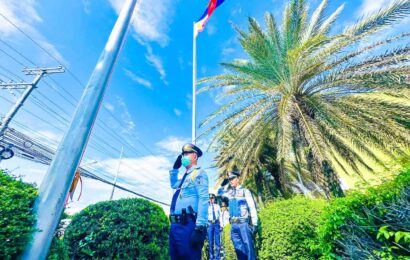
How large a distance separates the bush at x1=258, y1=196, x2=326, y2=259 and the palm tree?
247cm

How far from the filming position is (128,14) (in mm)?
2902

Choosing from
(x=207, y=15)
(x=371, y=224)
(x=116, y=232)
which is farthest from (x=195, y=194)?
(x=207, y=15)

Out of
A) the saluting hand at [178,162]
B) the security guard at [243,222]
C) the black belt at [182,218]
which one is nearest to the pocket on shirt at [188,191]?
the black belt at [182,218]

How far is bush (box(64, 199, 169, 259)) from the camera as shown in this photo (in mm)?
3025

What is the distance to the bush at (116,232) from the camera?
303 centimetres

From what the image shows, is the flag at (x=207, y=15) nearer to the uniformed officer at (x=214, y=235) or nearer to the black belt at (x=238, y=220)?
the uniformed officer at (x=214, y=235)

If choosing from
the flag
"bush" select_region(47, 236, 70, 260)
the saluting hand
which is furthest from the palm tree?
"bush" select_region(47, 236, 70, 260)

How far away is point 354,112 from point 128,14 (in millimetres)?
6612

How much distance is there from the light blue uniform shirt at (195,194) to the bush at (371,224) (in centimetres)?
148

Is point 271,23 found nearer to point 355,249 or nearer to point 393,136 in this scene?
point 393,136

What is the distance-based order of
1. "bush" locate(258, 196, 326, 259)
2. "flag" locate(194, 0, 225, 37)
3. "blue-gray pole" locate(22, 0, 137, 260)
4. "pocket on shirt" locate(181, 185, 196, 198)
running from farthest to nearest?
"flag" locate(194, 0, 225, 37) → "bush" locate(258, 196, 326, 259) → "pocket on shirt" locate(181, 185, 196, 198) → "blue-gray pole" locate(22, 0, 137, 260)

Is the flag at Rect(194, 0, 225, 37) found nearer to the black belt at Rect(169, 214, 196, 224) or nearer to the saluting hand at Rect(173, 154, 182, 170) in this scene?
the saluting hand at Rect(173, 154, 182, 170)

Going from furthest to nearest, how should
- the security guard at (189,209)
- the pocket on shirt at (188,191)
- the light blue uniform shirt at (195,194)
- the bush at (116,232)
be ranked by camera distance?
the pocket on shirt at (188,191)
the light blue uniform shirt at (195,194)
the bush at (116,232)
the security guard at (189,209)

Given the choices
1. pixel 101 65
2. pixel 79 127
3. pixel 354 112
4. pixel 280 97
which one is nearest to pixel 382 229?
pixel 79 127
